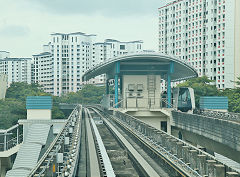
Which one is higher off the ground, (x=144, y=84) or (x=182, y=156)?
(x=144, y=84)

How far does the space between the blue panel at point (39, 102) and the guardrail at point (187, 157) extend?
2011 centimetres

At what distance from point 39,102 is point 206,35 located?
267 feet

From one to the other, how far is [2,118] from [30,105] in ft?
57.6

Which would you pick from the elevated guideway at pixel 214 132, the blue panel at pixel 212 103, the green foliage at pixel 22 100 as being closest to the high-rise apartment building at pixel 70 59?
the green foliage at pixel 22 100

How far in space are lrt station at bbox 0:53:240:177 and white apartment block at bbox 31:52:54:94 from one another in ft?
421

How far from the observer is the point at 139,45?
18488 cm

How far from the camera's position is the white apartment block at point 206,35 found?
9525 cm

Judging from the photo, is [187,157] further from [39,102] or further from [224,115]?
[39,102]

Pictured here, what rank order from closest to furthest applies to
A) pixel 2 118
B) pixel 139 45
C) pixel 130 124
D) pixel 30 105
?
pixel 130 124 → pixel 30 105 → pixel 2 118 → pixel 139 45

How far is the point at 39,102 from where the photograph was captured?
119 feet

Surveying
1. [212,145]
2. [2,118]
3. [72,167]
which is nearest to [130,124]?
[212,145]

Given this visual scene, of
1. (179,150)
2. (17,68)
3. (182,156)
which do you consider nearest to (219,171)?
(182,156)

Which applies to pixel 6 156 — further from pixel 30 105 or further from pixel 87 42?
pixel 87 42

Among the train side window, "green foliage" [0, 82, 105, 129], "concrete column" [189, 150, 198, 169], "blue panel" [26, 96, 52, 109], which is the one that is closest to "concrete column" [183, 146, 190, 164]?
"concrete column" [189, 150, 198, 169]
